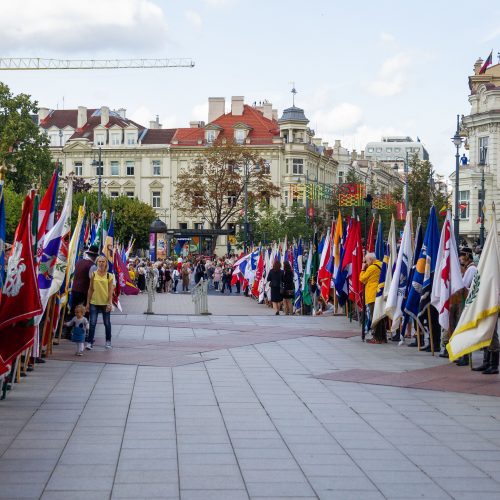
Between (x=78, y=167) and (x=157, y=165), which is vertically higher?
(x=157, y=165)

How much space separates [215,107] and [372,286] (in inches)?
3646

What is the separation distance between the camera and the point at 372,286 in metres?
20.5

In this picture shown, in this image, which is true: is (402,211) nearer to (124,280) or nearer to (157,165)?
(124,280)

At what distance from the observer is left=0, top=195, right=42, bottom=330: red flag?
36.5 ft

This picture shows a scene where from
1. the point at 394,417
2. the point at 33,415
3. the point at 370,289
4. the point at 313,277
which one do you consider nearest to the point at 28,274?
the point at 33,415

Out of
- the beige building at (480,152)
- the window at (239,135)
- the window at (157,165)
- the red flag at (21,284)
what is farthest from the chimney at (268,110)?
the red flag at (21,284)

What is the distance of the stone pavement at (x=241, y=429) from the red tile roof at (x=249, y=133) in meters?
89.5

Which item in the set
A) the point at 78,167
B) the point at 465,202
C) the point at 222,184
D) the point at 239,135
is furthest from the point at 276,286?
the point at 78,167

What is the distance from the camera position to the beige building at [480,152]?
71.9 metres

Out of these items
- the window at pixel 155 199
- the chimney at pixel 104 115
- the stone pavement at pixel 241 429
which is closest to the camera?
the stone pavement at pixel 241 429

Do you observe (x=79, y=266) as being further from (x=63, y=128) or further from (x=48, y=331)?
(x=63, y=128)

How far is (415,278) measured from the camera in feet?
60.7

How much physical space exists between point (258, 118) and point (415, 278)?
91616 millimetres

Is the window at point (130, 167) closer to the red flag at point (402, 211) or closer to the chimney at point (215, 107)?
the chimney at point (215, 107)
